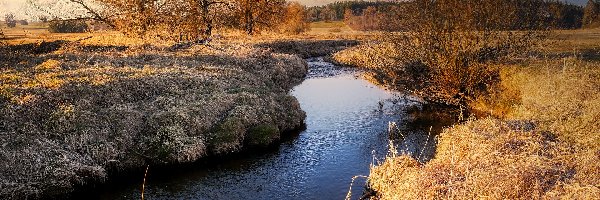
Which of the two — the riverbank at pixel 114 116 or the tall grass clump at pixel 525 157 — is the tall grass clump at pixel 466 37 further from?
the riverbank at pixel 114 116

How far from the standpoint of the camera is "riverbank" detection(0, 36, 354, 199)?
54.7 ft

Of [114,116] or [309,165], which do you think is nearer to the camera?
[309,165]

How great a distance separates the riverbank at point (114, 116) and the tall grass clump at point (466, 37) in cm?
888

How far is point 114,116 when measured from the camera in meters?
20.2

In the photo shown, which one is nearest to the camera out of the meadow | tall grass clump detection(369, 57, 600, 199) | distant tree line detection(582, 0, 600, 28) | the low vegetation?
tall grass clump detection(369, 57, 600, 199)

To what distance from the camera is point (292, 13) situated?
96.6 m

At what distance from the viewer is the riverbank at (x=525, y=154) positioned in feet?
40.1

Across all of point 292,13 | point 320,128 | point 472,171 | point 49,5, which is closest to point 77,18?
point 49,5

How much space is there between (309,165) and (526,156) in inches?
322

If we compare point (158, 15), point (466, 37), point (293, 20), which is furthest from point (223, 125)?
point (293, 20)

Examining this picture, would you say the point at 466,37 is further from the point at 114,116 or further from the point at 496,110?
the point at 114,116

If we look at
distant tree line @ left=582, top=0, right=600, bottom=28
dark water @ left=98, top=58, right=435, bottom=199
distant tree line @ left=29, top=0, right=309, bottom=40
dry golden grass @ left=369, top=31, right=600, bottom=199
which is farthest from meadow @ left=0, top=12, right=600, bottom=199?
distant tree line @ left=582, top=0, right=600, bottom=28

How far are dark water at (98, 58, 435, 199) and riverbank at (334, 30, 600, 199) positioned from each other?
1.85m

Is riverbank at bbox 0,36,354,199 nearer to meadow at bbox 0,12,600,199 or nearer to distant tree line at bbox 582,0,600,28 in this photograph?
meadow at bbox 0,12,600,199
